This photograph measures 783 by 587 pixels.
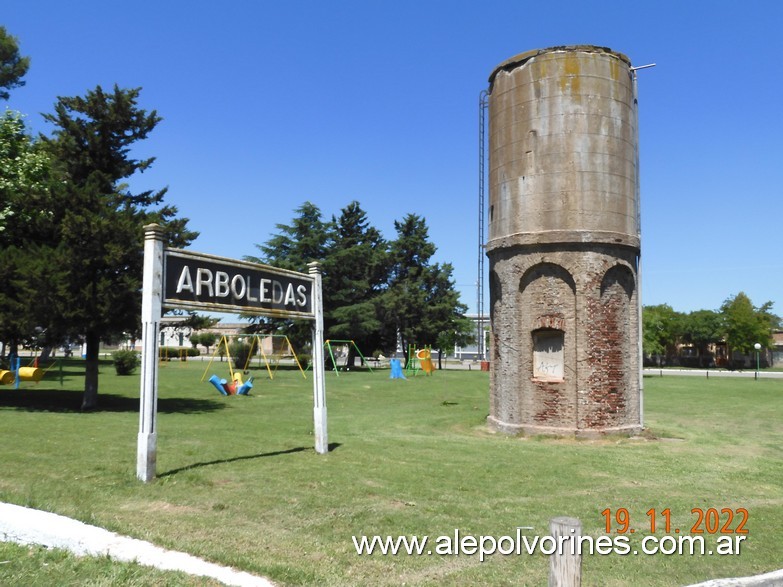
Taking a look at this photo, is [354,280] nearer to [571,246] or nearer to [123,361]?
[123,361]

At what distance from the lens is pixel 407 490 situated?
9312 millimetres

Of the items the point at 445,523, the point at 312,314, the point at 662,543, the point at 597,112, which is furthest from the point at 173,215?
the point at 662,543

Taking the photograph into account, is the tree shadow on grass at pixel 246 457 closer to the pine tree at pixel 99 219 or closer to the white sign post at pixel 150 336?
the white sign post at pixel 150 336

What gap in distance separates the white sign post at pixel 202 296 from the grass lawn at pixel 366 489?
806 millimetres

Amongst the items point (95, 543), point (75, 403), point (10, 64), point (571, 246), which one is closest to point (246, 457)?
point (95, 543)

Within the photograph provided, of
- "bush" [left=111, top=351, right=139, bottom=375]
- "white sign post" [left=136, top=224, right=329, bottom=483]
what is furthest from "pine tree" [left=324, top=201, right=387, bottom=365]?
"white sign post" [left=136, top=224, right=329, bottom=483]

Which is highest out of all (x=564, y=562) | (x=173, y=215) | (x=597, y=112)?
(x=597, y=112)

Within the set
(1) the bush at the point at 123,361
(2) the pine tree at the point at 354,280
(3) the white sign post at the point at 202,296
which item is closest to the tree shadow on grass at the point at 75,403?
(3) the white sign post at the point at 202,296

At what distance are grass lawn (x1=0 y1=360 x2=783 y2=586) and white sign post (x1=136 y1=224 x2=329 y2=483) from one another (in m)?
0.81

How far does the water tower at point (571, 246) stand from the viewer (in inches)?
622

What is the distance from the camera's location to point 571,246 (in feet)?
52.2

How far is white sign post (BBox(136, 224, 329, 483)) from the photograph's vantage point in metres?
9.39

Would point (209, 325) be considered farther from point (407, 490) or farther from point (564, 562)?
point (564, 562)

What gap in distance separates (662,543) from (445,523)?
2410mm
